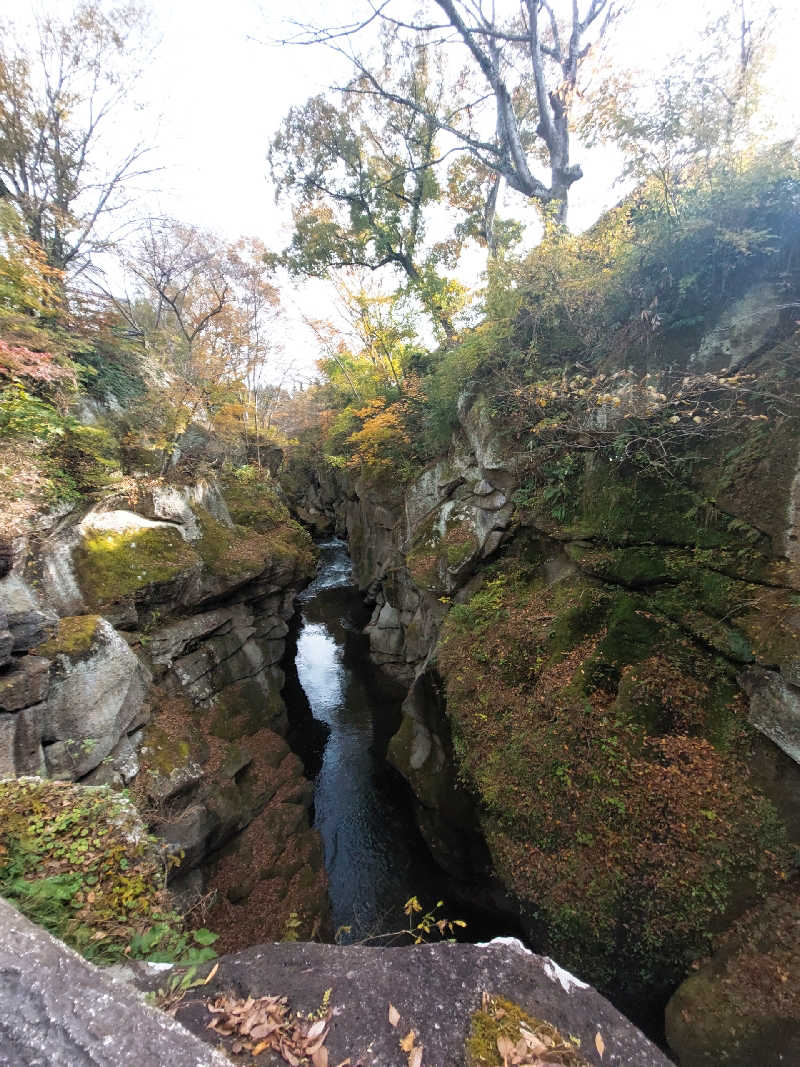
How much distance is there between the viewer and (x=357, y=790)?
10.7 meters

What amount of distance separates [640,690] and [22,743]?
27.8 ft

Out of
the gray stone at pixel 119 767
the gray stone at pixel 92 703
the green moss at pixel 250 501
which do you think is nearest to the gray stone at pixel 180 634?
the gray stone at pixel 92 703

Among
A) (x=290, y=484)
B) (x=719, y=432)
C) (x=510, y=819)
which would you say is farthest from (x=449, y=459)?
(x=290, y=484)

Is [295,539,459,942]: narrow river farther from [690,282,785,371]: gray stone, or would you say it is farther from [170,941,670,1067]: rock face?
[690,282,785,371]: gray stone

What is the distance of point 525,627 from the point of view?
24.0 ft

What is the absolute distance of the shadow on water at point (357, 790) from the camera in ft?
25.9

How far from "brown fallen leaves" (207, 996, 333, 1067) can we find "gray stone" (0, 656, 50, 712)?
17.2 ft

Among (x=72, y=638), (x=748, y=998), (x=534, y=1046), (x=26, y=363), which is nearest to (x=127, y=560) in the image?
(x=72, y=638)

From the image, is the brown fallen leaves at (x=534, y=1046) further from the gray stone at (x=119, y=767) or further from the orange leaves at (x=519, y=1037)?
the gray stone at (x=119, y=767)

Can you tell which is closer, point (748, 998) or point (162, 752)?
point (748, 998)

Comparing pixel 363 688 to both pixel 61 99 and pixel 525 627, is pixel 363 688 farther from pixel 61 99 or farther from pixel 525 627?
pixel 61 99

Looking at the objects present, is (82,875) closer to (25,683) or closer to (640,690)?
(25,683)

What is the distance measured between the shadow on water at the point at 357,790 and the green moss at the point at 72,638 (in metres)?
6.94

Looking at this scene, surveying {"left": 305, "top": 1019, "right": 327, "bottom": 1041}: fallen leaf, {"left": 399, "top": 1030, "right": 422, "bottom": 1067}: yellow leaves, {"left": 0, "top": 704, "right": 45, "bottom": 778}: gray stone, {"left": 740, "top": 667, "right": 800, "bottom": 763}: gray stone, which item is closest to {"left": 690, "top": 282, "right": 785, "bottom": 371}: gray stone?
{"left": 740, "top": 667, "right": 800, "bottom": 763}: gray stone
